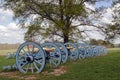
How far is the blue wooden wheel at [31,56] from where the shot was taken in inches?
506

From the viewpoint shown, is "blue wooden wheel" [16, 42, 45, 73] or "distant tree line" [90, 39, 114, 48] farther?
"distant tree line" [90, 39, 114, 48]

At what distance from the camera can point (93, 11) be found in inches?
1224

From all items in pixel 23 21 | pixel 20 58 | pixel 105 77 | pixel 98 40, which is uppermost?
pixel 23 21

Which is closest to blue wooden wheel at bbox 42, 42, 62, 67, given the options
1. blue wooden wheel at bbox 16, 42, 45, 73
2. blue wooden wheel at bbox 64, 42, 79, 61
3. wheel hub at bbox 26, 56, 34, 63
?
blue wooden wheel at bbox 16, 42, 45, 73

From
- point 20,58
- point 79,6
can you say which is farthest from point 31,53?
point 79,6

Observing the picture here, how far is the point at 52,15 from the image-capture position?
29.4m

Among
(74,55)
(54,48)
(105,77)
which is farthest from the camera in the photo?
(74,55)

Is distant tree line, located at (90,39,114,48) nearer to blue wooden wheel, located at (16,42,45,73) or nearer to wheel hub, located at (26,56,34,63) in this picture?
blue wooden wheel, located at (16,42,45,73)

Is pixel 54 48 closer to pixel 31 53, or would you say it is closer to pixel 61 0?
pixel 31 53

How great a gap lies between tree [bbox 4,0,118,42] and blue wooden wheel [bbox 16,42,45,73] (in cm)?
1490

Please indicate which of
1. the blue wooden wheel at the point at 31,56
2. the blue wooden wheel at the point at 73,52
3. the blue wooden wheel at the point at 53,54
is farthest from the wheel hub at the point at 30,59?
the blue wooden wheel at the point at 73,52

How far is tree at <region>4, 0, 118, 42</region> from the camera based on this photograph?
2879 cm

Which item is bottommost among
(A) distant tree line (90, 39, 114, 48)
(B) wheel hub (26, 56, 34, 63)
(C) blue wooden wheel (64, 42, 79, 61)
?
(B) wheel hub (26, 56, 34, 63)

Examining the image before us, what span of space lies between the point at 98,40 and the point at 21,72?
19.4 meters
